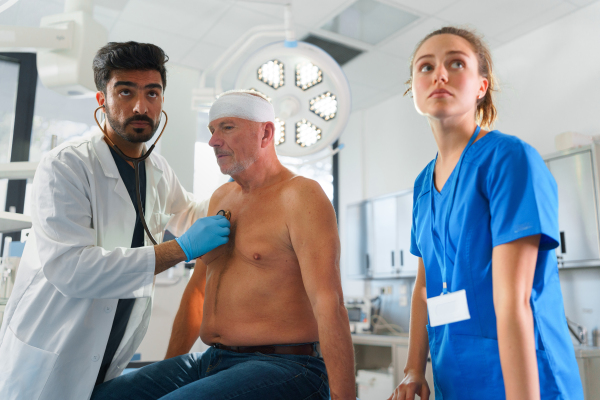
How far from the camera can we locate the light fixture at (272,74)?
6.44 ft

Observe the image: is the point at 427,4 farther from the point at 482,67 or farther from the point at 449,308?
the point at 449,308

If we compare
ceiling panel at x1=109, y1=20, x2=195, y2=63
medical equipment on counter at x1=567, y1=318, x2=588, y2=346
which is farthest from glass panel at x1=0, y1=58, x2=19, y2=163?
medical equipment on counter at x1=567, y1=318, x2=588, y2=346

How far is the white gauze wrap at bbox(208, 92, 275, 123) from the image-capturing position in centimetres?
165

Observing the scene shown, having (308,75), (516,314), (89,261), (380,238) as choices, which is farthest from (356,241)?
(516,314)

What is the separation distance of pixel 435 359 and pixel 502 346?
0.82ft

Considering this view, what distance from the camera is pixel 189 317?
176 centimetres

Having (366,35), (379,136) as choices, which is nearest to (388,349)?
(379,136)

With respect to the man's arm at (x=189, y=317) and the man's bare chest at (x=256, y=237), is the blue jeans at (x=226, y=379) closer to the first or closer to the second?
the man's arm at (x=189, y=317)

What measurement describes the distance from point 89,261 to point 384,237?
3855mm

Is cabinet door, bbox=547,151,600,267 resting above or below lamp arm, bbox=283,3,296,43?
below

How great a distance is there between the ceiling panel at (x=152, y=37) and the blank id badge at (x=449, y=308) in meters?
3.74

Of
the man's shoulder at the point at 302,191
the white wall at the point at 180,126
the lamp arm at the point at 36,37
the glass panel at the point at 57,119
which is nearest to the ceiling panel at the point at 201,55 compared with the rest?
the white wall at the point at 180,126

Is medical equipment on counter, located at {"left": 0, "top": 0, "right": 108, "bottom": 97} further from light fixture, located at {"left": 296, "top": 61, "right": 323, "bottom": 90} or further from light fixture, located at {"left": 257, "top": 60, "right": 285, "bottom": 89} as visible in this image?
light fixture, located at {"left": 296, "top": 61, "right": 323, "bottom": 90}

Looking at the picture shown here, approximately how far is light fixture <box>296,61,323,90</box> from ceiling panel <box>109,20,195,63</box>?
8.53 feet
